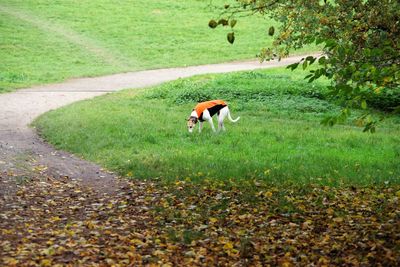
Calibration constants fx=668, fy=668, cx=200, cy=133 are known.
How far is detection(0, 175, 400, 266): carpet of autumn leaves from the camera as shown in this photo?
9344 millimetres

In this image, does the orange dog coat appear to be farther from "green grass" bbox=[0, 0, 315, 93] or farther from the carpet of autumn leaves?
"green grass" bbox=[0, 0, 315, 93]

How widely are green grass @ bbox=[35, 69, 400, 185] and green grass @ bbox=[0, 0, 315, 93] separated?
9.44 meters

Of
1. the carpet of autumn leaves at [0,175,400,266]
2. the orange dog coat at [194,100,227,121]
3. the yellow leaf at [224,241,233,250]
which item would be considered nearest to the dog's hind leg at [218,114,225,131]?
the orange dog coat at [194,100,227,121]

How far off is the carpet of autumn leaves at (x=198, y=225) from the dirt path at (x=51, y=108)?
1367mm

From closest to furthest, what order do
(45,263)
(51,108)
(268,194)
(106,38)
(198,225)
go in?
(45,263) → (198,225) → (268,194) → (51,108) → (106,38)

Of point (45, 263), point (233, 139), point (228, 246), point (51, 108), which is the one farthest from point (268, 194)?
point (51, 108)

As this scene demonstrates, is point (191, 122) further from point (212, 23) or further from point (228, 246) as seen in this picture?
point (212, 23)

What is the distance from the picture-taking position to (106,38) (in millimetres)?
A: 46281

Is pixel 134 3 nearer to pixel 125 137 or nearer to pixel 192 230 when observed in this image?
pixel 125 137

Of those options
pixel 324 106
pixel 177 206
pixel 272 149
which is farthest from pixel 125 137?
pixel 324 106

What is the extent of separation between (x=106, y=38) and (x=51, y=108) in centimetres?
2148

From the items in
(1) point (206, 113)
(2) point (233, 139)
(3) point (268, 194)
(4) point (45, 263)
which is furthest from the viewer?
(1) point (206, 113)

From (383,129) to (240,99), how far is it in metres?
6.66

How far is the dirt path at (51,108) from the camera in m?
15.5
